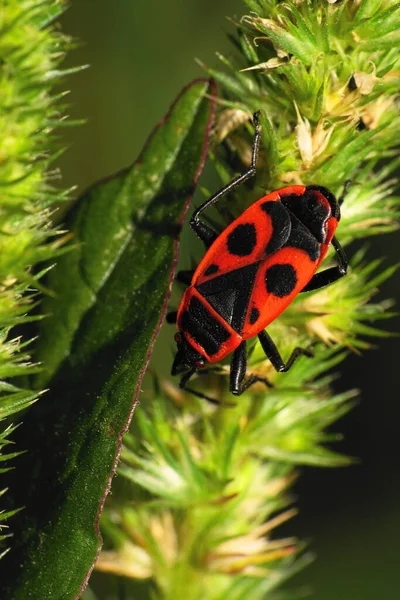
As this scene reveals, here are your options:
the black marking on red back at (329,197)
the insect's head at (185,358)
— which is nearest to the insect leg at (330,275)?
the black marking on red back at (329,197)

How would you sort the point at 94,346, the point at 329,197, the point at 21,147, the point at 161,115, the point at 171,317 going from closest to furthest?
1. the point at 21,147
2. the point at 94,346
3. the point at 329,197
4. the point at 171,317
5. the point at 161,115

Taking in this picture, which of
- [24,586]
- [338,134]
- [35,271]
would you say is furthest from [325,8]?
[24,586]

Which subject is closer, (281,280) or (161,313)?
(161,313)

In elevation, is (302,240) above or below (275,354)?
above

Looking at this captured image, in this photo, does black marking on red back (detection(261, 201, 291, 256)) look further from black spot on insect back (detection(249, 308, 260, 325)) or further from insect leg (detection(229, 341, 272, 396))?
insect leg (detection(229, 341, 272, 396))

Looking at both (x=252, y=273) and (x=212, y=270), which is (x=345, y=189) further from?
(x=212, y=270)

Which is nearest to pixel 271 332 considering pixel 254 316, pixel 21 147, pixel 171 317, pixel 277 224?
pixel 254 316
